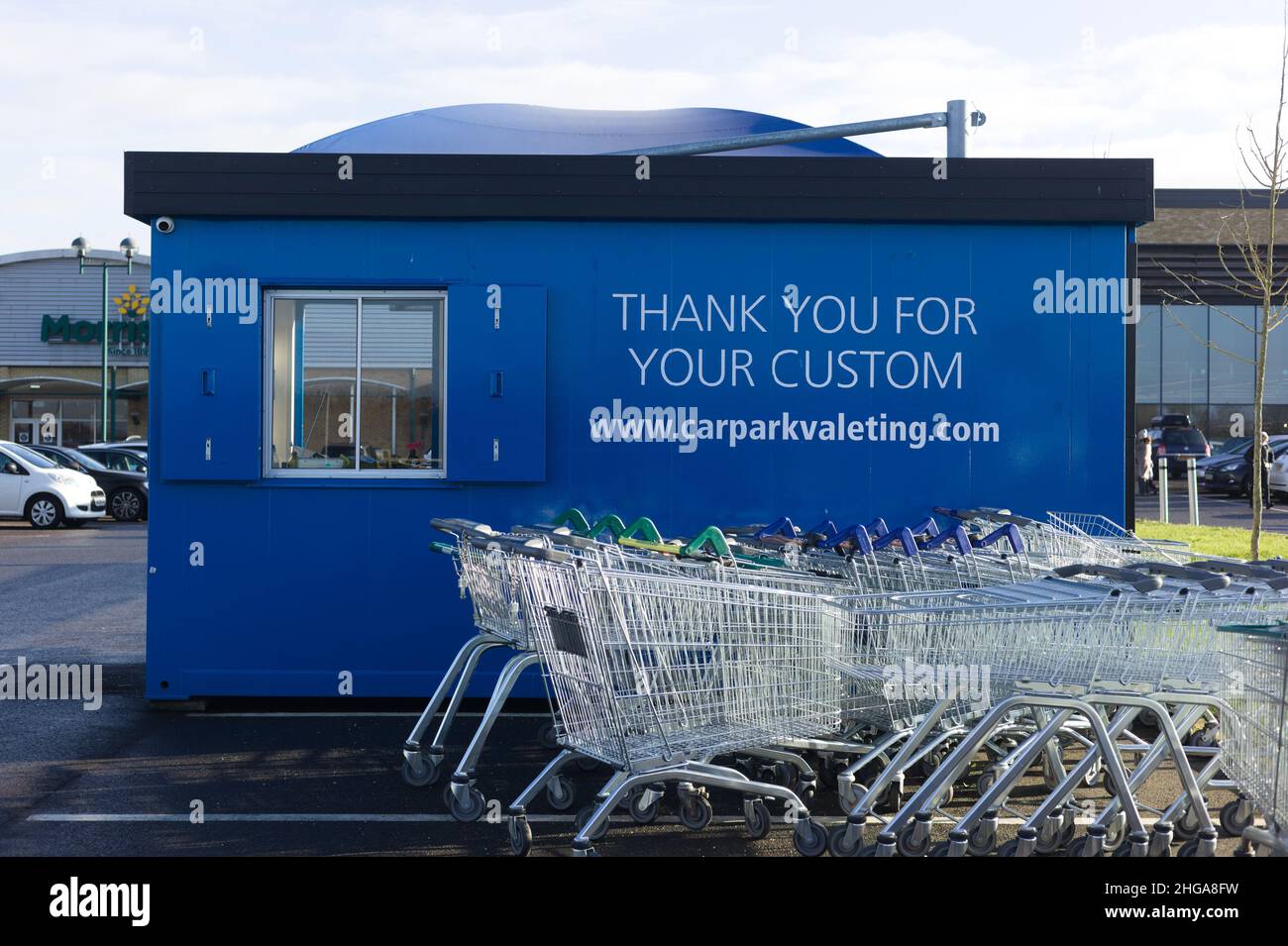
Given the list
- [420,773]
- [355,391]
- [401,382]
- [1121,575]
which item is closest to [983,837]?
[1121,575]

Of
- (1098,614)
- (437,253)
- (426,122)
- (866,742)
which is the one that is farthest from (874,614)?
(426,122)

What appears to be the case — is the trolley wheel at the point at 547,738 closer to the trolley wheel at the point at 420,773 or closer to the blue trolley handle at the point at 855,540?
the trolley wheel at the point at 420,773

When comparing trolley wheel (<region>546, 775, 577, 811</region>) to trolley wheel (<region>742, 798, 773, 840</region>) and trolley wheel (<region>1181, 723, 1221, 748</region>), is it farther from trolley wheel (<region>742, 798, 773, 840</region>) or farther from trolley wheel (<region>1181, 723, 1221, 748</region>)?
trolley wheel (<region>1181, 723, 1221, 748</region>)

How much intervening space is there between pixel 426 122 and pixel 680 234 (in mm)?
9252

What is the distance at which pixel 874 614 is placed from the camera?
5383 mm

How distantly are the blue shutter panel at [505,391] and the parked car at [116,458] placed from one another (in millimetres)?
19073

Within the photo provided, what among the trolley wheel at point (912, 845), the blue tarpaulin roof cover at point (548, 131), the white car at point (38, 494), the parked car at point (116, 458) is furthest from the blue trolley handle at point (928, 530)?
the parked car at point (116, 458)

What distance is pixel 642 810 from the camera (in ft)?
18.7

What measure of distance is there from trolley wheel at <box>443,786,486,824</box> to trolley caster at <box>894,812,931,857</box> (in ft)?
5.99

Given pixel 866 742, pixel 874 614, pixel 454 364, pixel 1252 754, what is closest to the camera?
pixel 1252 754

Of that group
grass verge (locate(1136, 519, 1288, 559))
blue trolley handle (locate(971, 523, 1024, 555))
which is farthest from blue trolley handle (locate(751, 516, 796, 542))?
grass verge (locate(1136, 519, 1288, 559))

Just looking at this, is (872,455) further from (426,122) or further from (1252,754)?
(426,122)

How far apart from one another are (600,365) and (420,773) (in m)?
2.94

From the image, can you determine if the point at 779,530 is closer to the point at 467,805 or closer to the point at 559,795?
the point at 559,795
